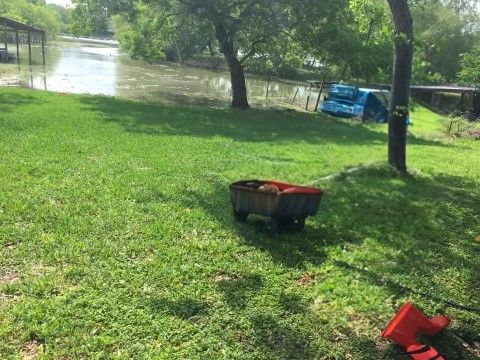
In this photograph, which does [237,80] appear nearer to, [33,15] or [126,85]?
[126,85]

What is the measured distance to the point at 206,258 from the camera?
5230 mm

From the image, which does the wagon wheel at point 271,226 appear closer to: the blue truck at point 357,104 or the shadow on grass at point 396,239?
the shadow on grass at point 396,239

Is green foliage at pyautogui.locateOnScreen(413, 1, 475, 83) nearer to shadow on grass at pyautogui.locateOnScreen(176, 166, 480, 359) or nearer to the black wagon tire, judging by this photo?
shadow on grass at pyautogui.locateOnScreen(176, 166, 480, 359)

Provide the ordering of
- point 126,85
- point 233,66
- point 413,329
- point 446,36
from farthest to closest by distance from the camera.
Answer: point 446,36 < point 126,85 < point 233,66 < point 413,329

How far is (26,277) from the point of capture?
14.5 ft

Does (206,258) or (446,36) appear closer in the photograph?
(206,258)

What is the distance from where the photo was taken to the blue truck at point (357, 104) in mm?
25047

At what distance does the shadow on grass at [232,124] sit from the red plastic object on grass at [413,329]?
980 cm

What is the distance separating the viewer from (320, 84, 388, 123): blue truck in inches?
986

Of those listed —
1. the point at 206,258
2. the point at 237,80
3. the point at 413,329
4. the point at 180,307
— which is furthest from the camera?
the point at 237,80

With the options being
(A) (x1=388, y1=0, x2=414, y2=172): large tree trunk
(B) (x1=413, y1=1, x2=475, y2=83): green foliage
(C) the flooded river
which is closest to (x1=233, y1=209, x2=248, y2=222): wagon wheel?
(A) (x1=388, y1=0, x2=414, y2=172): large tree trunk

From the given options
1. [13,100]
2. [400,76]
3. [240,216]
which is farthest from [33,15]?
[240,216]

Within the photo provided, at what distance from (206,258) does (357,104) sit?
21.6 meters

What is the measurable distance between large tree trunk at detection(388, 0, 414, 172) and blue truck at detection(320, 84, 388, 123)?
1544cm
